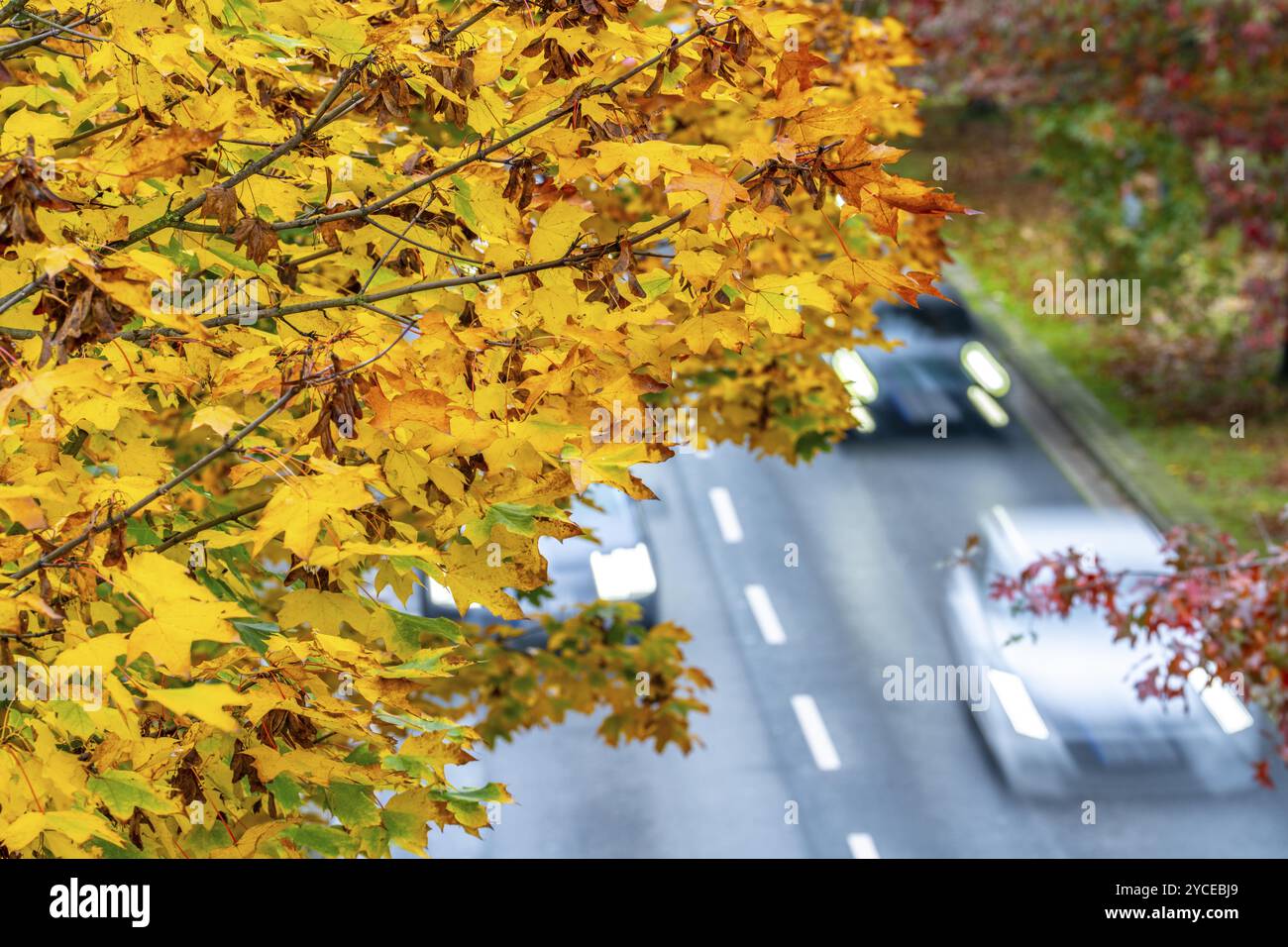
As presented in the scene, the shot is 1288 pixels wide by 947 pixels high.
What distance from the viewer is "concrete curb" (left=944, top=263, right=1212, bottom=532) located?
14594mm

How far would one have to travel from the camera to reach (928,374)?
17.1 metres

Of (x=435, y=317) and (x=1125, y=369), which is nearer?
(x=435, y=317)

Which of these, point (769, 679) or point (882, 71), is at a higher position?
point (882, 71)

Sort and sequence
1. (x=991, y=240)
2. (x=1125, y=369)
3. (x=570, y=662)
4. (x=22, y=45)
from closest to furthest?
1. (x=22, y=45)
2. (x=570, y=662)
3. (x=1125, y=369)
4. (x=991, y=240)

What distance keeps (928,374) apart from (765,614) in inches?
189

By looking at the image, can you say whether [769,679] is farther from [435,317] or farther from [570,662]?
[435,317]

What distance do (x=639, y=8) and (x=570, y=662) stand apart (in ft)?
9.20

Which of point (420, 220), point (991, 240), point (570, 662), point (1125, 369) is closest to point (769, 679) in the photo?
point (570, 662)

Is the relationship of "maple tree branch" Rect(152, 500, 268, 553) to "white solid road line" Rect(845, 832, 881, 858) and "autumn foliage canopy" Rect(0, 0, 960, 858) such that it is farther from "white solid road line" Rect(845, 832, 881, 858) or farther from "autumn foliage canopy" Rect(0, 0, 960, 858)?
"white solid road line" Rect(845, 832, 881, 858)

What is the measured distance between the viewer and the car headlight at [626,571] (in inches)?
459

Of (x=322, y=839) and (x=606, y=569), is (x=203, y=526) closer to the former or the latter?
(x=322, y=839)

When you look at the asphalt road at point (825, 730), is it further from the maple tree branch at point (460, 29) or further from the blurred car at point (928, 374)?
the maple tree branch at point (460, 29)

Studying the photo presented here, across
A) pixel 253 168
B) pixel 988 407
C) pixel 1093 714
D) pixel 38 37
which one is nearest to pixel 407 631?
pixel 253 168

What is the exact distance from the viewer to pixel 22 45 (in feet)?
10.3
